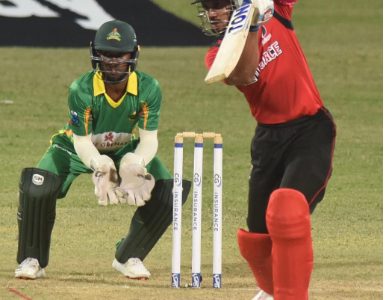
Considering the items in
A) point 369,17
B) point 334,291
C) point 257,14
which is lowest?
point 334,291

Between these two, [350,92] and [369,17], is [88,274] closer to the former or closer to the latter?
[350,92]

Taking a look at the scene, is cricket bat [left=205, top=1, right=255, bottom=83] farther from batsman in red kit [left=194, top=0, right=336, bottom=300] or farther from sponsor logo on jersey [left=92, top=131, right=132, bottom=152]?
sponsor logo on jersey [left=92, top=131, right=132, bottom=152]

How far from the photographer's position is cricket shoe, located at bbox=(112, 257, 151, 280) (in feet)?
33.7

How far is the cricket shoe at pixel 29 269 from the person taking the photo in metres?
10.1

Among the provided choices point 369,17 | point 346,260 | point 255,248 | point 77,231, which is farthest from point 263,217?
point 369,17

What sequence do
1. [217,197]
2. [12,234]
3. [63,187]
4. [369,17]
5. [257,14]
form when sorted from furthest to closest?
[369,17] → [12,234] → [63,187] → [217,197] → [257,14]

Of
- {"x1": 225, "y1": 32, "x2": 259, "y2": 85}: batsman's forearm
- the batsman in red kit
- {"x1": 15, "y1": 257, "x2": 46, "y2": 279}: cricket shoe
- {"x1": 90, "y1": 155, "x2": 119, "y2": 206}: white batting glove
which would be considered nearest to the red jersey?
the batsman in red kit

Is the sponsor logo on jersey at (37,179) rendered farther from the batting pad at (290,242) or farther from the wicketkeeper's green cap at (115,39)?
the batting pad at (290,242)

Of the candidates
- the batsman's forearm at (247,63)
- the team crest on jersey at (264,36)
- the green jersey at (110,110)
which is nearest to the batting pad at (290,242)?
the batsman's forearm at (247,63)

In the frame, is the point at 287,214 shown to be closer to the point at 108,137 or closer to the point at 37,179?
the point at 108,137

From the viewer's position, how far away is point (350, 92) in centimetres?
2003

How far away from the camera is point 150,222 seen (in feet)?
34.0

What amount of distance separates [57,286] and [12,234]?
226 cm

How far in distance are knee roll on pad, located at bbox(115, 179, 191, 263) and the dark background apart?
9.04 metres
